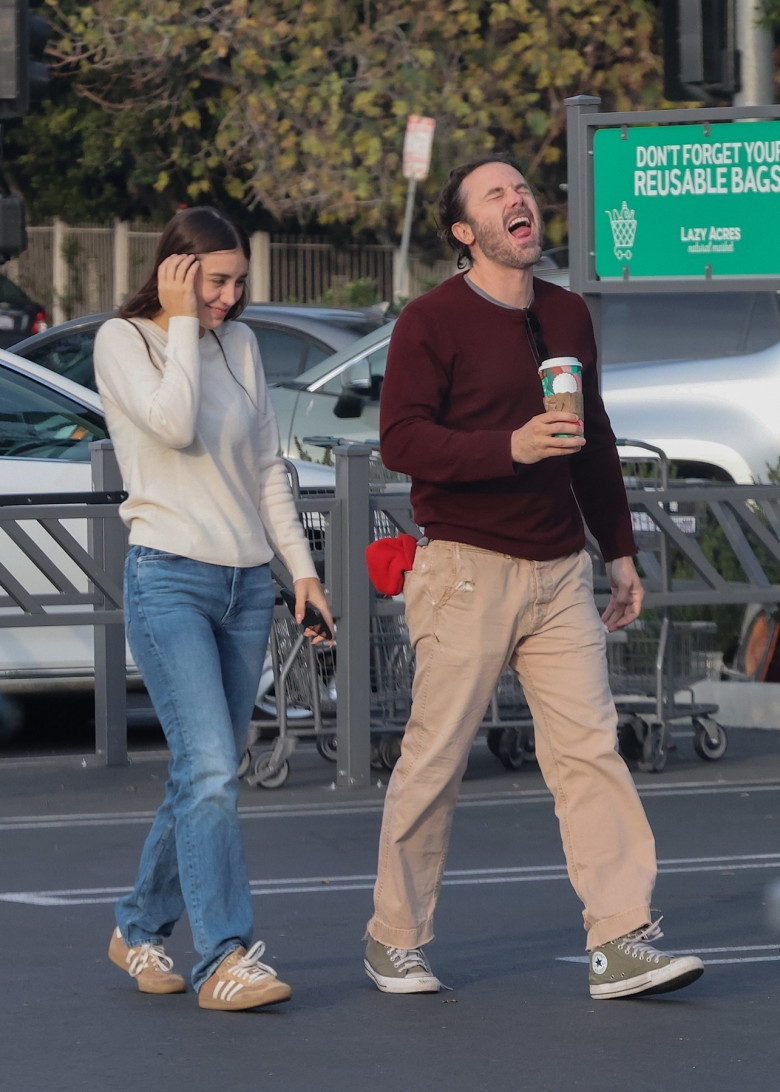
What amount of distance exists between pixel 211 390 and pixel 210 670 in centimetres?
66

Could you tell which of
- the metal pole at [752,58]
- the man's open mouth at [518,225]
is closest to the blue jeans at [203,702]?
the man's open mouth at [518,225]

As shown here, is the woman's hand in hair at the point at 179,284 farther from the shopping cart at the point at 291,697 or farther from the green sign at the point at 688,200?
the green sign at the point at 688,200

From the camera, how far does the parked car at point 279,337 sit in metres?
14.3

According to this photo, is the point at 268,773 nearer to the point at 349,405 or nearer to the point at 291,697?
the point at 291,697

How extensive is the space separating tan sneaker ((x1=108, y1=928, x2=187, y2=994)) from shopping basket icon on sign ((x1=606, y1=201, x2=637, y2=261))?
178 inches

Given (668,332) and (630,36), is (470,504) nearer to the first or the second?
(668,332)

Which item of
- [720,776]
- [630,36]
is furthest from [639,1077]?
[630,36]

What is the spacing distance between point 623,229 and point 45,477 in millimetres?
2639

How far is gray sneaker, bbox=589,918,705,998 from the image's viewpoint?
501cm

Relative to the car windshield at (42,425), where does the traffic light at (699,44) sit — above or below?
above

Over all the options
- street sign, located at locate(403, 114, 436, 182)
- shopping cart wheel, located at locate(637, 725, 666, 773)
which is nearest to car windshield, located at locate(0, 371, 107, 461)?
shopping cart wheel, located at locate(637, 725, 666, 773)

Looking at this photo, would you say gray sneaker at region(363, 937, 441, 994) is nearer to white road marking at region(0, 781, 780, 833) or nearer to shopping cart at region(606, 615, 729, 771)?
white road marking at region(0, 781, 780, 833)

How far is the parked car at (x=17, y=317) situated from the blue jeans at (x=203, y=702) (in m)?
18.7

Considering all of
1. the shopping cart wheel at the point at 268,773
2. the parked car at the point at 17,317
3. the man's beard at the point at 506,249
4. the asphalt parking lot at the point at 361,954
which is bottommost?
the asphalt parking lot at the point at 361,954
